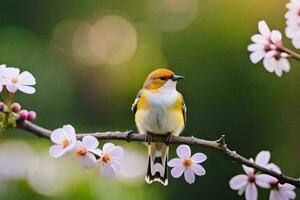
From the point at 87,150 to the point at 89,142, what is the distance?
2 centimetres

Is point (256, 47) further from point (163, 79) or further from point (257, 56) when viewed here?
point (163, 79)

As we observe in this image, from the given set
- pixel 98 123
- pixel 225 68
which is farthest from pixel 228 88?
pixel 98 123

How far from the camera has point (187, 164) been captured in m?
1.42

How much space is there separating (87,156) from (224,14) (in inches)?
188

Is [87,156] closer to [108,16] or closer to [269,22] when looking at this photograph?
[269,22]

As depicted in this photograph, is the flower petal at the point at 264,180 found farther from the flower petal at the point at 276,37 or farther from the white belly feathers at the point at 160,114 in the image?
the white belly feathers at the point at 160,114

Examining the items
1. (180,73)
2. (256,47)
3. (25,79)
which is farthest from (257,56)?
(180,73)

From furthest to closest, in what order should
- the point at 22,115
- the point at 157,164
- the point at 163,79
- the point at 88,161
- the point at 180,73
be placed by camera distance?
the point at 180,73, the point at 163,79, the point at 157,164, the point at 88,161, the point at 22,115

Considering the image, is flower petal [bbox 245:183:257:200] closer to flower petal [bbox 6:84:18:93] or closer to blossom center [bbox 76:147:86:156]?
blossom center [bbox 76:147:86:156]

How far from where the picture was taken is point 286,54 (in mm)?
1427

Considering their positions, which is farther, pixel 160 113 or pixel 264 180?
pixel 160 113

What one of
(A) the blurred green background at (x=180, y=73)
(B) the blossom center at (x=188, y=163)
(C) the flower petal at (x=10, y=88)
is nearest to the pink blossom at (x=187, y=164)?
(B) the blossom center at (x=188, y=163)

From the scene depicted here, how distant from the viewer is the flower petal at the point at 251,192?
4.63 ft

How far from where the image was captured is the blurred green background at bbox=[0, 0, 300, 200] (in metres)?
5.01
